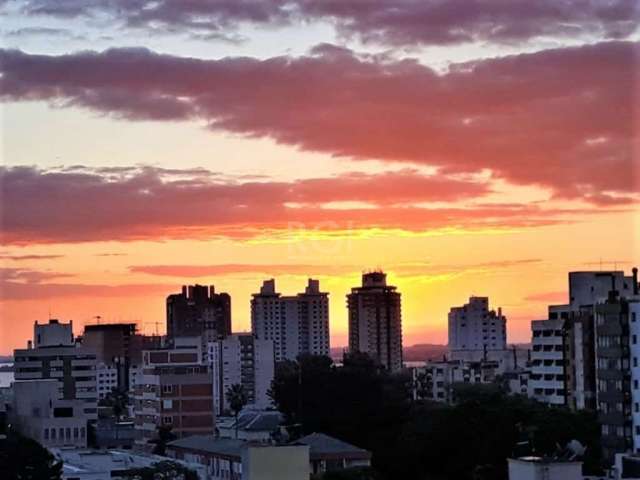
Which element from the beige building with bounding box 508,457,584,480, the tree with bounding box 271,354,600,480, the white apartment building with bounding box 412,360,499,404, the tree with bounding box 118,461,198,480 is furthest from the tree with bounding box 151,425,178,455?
the beige building with bounding box 508,457,584,480

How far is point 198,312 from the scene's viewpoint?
5778 centimetres

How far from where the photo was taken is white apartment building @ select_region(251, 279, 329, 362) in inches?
2154

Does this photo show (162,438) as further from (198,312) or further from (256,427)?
(198,312)

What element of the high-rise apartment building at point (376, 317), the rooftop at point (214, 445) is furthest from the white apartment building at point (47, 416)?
the high-rise apartment building at point (376, 317)

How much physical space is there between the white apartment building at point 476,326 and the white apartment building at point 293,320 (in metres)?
7.63

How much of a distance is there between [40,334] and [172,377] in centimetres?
1023

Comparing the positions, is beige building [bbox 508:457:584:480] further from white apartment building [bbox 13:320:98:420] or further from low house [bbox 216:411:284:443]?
white apartment building [bbox 13:320:98:420]

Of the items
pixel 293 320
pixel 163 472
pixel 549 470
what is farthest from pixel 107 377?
pixel 549 470

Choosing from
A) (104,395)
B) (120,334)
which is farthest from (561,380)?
(120,334)

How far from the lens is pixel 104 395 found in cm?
4234

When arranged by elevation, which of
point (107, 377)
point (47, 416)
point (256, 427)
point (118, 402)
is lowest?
point (256, 427)

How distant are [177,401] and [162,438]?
1429 millimetres

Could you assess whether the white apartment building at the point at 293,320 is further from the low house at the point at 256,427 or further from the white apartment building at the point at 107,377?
the low house at the point at 256,427

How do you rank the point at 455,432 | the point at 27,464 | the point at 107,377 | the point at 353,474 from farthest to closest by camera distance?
the point at 107,377 → the point at 27,464 → the point at 455,432 → the point at 353,474
